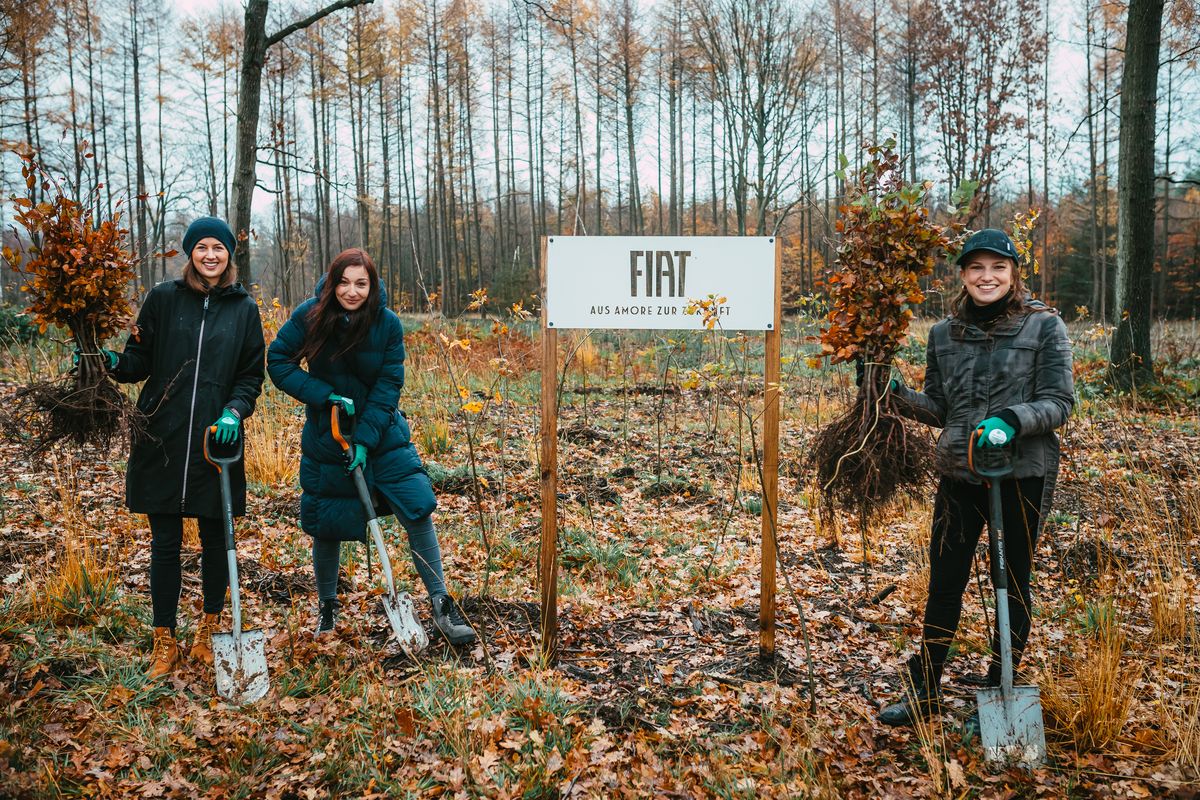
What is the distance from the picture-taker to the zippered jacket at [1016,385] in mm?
2658

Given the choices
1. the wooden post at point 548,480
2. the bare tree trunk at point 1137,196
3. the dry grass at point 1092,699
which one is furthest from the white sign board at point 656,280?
the bare tree trunk at point 1137,196

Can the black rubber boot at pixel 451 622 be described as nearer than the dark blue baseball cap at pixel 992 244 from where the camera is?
No

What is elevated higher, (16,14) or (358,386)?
(16,14)

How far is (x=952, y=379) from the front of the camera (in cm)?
291

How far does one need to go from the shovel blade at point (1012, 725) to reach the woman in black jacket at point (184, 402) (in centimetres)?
345

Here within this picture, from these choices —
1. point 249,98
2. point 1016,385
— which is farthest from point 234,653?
point 249,98

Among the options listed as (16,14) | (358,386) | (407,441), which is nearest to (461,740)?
(407,441)

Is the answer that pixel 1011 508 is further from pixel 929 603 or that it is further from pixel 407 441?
pixel 407 441

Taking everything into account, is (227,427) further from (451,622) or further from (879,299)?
(879,299)

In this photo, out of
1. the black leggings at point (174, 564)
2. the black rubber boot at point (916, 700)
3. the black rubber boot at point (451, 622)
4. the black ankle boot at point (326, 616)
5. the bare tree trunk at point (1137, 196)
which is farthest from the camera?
the bare tree trunk at point (1137, 196)

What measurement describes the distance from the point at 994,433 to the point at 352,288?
294 centimetres

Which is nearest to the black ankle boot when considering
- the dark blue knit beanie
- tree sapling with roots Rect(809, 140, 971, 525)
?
the dark blue knit beanie

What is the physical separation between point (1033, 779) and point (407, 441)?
314 centimetres

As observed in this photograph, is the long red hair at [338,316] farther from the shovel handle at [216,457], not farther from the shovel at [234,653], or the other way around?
the shovel at [234,653]
